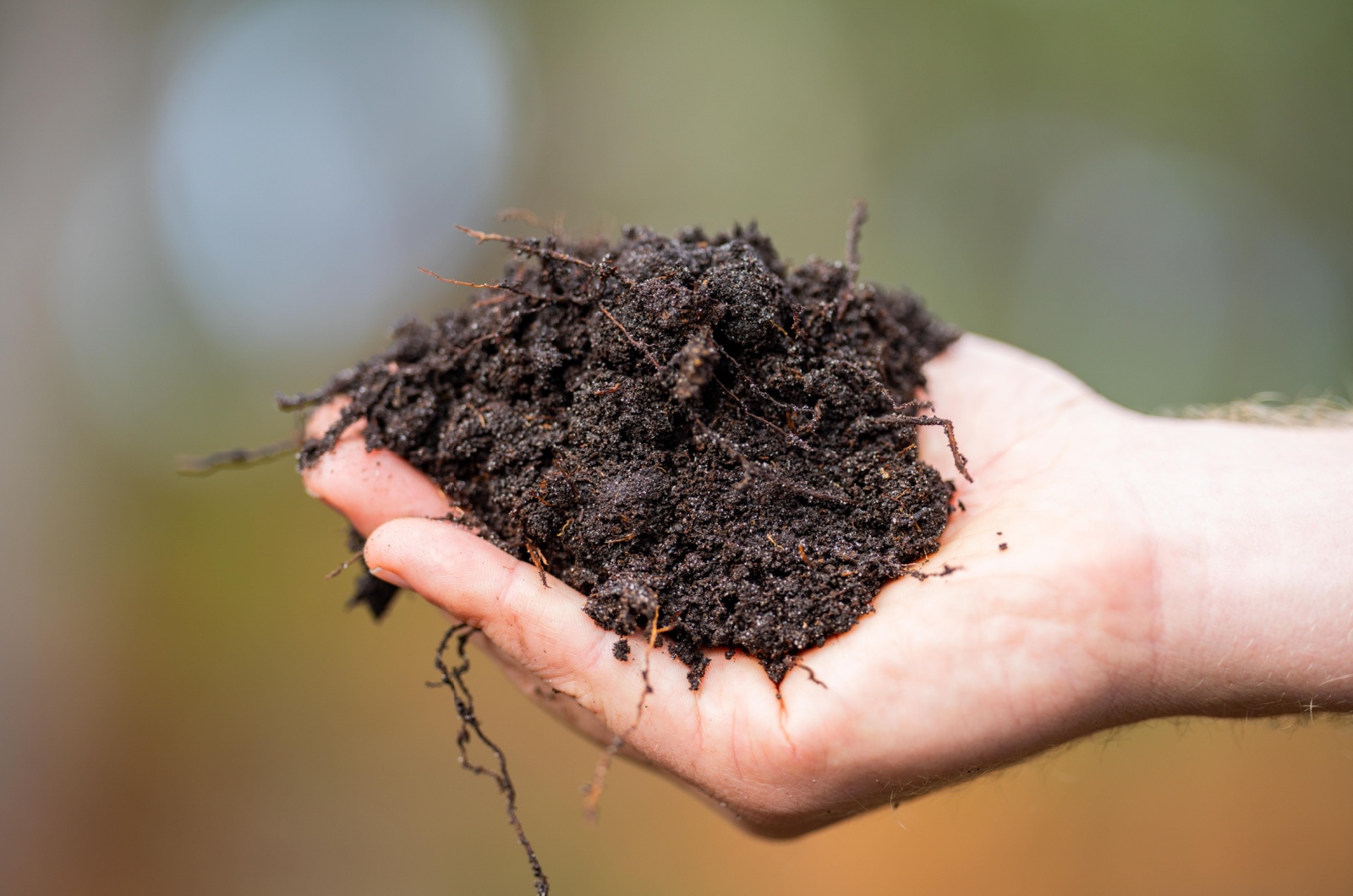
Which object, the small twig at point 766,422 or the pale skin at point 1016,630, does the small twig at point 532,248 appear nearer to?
the small twig at point 766,422

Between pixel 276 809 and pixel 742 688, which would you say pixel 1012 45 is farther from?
pixel 276 809

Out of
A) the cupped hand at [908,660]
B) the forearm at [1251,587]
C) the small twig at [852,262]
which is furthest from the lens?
the small twig at [852,262]

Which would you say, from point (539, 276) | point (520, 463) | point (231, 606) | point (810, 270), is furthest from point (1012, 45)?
point (231, 606)

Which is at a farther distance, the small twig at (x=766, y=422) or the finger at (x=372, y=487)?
the finger at (x=372, y=487)

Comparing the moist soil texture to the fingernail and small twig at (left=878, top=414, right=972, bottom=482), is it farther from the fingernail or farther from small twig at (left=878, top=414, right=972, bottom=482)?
the fingernail

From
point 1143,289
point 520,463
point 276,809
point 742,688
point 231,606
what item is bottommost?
point 276,809

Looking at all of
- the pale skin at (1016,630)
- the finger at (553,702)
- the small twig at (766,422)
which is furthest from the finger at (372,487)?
the small twig at (766,422)

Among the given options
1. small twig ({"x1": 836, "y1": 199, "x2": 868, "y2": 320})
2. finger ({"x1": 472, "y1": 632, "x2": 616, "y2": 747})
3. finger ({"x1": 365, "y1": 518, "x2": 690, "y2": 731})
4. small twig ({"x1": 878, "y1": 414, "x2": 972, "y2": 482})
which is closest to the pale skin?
finger ({"x1": 365, "y1": 518, "x2": 690, "y2": 731})
